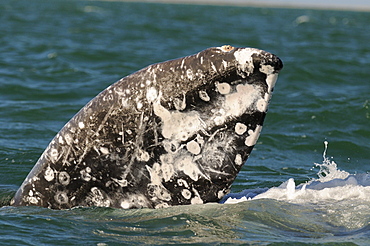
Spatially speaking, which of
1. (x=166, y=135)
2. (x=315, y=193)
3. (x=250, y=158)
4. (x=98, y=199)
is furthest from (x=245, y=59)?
(x=250, y=158)

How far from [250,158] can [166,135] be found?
4.43 m

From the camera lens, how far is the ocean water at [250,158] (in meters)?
5.52

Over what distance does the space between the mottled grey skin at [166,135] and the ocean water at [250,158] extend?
0.21 m

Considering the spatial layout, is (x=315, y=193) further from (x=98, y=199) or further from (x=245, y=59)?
(x=98, y=199)

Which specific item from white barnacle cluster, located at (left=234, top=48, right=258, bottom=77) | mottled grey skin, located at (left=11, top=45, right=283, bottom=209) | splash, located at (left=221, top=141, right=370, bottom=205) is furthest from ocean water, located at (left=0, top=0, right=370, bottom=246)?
white barnacle cluster, located at (left=234, top=48, right=258, bottom=77)

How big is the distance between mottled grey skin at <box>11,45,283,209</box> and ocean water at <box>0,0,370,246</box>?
0.21 m

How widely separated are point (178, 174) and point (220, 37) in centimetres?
2557

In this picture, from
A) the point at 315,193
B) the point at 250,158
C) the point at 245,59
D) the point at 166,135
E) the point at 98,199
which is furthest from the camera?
the point at 250,158

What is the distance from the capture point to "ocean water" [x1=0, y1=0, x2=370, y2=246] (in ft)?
18.1

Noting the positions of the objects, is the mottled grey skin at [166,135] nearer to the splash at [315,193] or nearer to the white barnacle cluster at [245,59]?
the white barnacle cluster at [245,59]

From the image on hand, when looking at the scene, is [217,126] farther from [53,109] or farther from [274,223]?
[53,109]

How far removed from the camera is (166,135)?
18.2 feet

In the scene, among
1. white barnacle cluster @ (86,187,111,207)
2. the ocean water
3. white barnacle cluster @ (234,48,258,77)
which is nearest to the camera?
white barnacle cluster @ (234,48,258,77)

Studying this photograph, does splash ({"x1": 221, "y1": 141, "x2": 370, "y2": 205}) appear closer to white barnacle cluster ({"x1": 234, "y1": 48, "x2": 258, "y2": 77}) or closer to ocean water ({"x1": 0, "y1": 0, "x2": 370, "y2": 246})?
ocean water ({"x1": 0, "y1": 0, "x2": 370, "y2": 246})
